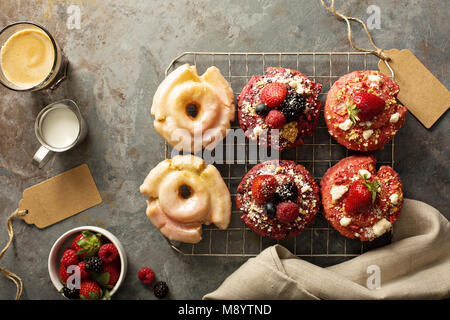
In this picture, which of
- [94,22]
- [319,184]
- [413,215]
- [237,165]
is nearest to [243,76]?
[237,165]

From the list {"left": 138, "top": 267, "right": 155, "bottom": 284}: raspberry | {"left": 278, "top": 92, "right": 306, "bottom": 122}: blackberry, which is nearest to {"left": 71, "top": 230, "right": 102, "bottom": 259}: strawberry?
{"left": 138, "top": 267, "right": 155, "bottom": 284}: raspberry

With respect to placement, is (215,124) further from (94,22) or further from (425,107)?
(425,107)

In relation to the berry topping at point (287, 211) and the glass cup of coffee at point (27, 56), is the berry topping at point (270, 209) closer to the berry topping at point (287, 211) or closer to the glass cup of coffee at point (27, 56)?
the berry topping at point (287, 211)

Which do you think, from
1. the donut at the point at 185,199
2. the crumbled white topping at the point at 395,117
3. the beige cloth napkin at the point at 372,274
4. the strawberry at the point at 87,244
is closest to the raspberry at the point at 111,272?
the strawberry at the point at 87,244

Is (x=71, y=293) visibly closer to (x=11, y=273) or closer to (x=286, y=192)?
(x=11, y=273)

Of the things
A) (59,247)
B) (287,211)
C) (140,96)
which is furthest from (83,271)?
(287,211)

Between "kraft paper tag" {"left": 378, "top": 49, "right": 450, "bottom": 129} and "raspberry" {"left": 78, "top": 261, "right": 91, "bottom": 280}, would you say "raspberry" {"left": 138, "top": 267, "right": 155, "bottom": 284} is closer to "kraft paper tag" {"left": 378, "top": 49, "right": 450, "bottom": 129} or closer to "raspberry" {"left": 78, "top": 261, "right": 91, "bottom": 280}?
"raspberry" {"left": 78, "top": 261, "right": 91, "bottom": 280}
